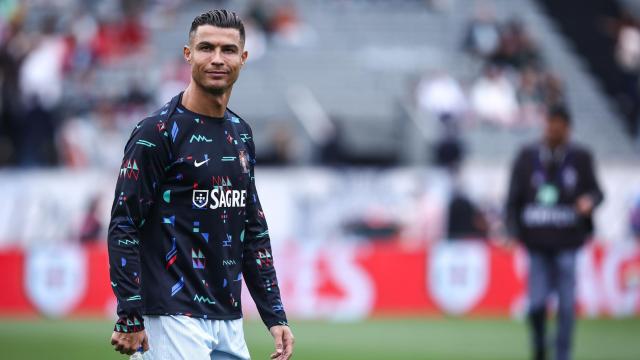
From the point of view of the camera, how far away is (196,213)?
211 inches

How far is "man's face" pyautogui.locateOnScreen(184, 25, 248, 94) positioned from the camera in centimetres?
532

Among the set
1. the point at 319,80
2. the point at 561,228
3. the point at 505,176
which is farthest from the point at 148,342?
the point at 319,80

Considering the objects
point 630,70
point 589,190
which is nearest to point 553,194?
point 589,190

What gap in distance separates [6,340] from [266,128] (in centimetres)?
1033

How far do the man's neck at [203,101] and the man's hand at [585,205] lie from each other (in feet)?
20.7

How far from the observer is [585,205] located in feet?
36.1

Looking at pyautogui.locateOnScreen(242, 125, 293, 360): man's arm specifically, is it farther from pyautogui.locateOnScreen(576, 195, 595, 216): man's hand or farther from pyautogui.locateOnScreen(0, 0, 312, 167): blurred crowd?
pyautogui.locateOnScreen(0, 0, 312, 167): blurred crowd

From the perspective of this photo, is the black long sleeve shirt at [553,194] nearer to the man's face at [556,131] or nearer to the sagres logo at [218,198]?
the man's face at [556,131]

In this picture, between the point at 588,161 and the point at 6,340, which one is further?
the point at 6,340

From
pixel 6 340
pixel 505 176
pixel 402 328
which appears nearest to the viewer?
pixel 6 340

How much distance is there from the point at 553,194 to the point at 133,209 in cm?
672

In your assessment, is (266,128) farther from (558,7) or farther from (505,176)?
(558,7)

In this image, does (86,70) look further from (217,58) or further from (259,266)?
(217,58)

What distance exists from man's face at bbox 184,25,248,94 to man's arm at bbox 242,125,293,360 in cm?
45
